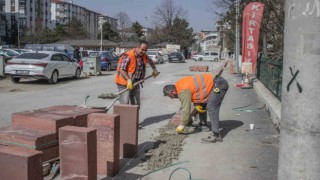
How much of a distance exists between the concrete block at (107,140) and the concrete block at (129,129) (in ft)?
2.70

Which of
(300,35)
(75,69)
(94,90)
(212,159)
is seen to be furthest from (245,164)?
(75,69)

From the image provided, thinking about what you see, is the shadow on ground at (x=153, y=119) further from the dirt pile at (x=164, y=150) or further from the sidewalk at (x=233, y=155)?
the sidewalk at (x=233, y=155)

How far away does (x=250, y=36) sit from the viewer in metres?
18.6

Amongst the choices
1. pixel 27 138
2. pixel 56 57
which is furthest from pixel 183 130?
pixel 56 57

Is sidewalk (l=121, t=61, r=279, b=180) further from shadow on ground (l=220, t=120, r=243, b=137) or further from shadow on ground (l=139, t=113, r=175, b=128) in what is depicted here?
shadow on ground (l=139, t=113, r=175, b=128)

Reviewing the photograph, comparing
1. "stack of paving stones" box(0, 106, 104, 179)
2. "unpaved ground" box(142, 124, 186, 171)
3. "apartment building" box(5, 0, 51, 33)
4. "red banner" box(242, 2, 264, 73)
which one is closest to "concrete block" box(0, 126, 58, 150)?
"stack of paving stones" box(0, 106, 104, 179)

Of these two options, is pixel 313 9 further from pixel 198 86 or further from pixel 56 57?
pixel 56 57

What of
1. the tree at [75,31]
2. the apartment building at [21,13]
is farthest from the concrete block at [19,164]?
the apartment building at [21,13]

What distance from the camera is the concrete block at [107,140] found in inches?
196

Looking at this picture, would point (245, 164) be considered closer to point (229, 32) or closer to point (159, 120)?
point (159, 120)

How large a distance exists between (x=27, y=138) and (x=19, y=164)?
108 centimetres

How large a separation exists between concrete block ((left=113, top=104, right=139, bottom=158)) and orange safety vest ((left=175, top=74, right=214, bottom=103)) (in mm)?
1032

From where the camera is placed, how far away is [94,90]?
1580cm

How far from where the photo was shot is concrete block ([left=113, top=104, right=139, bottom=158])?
19.5 ft
